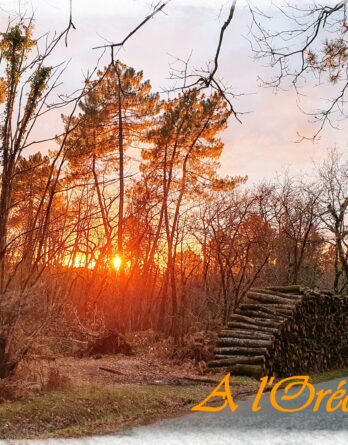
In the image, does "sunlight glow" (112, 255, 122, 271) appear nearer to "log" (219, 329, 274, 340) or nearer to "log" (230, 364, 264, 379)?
"log" (219, 329, 274, 340)

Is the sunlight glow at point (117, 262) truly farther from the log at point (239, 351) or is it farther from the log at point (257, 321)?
the log at point (239, 351)

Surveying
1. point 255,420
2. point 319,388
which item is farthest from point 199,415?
point 319,388

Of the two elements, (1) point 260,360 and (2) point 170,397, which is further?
(1) point 260,360

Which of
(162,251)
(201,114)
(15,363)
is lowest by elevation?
(15,363)

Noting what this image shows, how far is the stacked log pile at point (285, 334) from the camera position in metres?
10.4

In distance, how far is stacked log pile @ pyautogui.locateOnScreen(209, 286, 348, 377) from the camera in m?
10.4

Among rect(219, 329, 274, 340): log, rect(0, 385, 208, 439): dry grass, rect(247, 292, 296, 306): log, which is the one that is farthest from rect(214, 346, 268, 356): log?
rect(0, 385, 208, 439): dry grass

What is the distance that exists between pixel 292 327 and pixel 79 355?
475 cm

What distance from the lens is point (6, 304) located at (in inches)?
250

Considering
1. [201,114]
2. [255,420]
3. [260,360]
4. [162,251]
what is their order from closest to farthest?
1. [255,420]
2. [260,360]
3. [201,114]
4. [162,251]

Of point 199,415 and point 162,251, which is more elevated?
point 162,251

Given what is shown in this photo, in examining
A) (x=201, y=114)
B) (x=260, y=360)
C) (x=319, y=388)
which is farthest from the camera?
(x=201, y=114)

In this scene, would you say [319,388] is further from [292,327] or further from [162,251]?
[162,251]

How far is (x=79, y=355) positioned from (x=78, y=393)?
515cm
